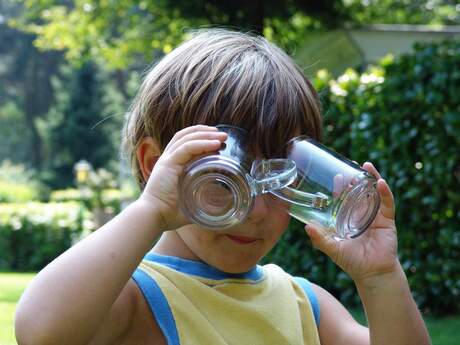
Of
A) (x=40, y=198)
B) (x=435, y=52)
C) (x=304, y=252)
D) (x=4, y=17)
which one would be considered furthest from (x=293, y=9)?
(x=4, y=17)

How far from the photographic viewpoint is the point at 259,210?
5.72ft

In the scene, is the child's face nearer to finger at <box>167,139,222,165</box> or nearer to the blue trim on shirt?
the blue trim on shirt

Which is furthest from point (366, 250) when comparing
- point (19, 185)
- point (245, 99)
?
point (19, 185)

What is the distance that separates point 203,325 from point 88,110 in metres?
41.3

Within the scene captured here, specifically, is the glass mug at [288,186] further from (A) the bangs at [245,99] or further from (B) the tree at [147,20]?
(B) the tree at [147,20]

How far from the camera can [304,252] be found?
306 inches

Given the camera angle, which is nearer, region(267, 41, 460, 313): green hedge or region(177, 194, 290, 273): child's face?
region(177, 194, 290, 273): child's face

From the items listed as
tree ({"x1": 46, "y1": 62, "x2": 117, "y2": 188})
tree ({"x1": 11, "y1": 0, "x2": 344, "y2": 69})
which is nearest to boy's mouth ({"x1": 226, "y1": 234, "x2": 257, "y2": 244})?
tree ({"x1": 11, "y1": 0, "x2": 344, "y2": 69})

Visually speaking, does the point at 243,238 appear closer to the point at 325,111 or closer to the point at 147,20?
the point at 325,111

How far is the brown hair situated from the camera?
1.82 m

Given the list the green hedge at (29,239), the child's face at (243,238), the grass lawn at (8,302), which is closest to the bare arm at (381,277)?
the child's face at (243,238)

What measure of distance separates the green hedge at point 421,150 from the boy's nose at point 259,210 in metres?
4.08

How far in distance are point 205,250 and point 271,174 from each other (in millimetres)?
344

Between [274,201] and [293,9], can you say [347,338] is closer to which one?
[274,201]
